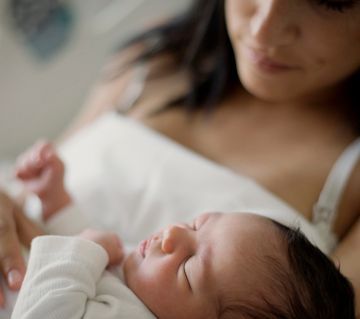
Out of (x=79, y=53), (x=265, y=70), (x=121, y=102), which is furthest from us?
(x=79, y=53)

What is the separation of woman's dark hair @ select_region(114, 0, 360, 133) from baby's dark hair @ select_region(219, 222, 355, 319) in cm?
56

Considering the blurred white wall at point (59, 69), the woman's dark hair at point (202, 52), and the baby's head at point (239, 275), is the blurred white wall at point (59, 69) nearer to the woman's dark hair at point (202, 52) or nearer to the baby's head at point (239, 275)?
the woman's dark hair at point (202, 52)

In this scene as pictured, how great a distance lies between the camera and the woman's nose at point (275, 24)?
2.82 feet

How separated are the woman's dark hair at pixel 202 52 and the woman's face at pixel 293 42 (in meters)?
0.22

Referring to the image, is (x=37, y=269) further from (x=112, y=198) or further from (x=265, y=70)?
(x=265, y=70)

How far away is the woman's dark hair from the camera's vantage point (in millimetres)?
1218

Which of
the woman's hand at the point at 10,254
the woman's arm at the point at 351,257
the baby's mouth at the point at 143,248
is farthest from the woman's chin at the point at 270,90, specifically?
A: the woman's hand at the point at 10,254

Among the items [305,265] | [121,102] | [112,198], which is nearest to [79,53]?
[121,102]

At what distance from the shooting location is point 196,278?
729 mm

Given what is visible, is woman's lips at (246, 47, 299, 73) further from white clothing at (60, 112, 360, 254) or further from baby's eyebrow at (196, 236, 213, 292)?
baby's eyebrow at (196, 236, 213, 292)

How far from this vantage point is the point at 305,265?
708 millimetres

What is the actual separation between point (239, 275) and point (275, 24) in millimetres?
425

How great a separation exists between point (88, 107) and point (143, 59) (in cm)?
20

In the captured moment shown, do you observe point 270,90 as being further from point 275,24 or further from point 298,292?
point 298,292
